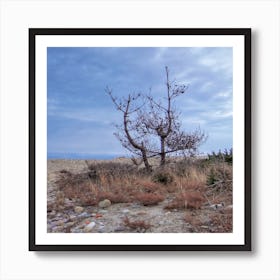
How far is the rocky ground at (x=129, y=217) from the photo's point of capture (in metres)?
1.47

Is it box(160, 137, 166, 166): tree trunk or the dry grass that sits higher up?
box(160, 137, 166, 166): tree trunk

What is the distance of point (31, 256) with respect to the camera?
59.6 inches

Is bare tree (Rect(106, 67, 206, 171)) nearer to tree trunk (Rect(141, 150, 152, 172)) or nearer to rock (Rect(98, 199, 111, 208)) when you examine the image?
tree trunk (Rect(141, 150, 152, 172))

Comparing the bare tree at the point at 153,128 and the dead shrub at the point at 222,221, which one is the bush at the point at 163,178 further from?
the dead shrub at the point at 222,221

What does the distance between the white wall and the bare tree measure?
0.34 meters

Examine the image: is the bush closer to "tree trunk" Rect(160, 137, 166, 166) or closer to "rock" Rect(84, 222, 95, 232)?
"tree trunk" Rect(160, 137, 166, 166)

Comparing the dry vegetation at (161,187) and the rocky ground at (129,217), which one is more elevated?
the dry vegetation at (161,187)

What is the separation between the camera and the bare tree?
1.49m

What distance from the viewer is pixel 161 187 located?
1.49 m

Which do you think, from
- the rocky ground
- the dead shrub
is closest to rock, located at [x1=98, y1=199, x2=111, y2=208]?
the rocky ground

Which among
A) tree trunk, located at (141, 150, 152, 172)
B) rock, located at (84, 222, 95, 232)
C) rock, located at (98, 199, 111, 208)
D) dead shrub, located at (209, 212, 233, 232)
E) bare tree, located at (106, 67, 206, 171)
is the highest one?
bare tree, located at (106, 67, 206, 171)

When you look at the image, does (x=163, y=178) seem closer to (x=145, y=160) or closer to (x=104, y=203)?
(x=145, y=160)
